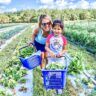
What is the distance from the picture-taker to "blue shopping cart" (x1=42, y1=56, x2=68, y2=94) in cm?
532

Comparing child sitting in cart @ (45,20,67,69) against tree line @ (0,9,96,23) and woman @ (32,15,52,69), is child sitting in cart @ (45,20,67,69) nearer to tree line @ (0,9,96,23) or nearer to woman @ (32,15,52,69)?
woman @ (32,15,52,69)

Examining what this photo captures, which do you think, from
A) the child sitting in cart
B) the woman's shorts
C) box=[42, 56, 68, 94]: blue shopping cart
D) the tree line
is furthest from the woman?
the tree line

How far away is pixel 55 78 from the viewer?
5.39 metres

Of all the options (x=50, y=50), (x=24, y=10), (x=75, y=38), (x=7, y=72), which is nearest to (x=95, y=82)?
(x=50, y=50)

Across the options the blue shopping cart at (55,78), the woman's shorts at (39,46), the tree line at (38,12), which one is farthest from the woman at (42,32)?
the tree line at (38,12)

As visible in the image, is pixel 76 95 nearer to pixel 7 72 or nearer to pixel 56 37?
pixel 56 37

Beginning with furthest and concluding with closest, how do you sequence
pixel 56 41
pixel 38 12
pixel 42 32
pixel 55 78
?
pixel 38 12
pixel 42 32
pixel 56 41
pixel 55 78

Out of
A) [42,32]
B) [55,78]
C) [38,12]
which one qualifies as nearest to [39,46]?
[42,32]

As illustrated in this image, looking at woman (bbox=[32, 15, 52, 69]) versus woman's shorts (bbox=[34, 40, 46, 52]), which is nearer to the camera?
woman (bbox=[32, 15, 52, 69])

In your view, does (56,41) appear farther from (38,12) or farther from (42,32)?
(38,12)

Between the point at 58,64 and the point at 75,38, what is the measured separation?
847 centimetres

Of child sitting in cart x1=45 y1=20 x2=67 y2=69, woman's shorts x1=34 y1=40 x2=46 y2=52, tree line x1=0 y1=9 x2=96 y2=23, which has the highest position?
child sitting in cart x1=45 y1=20 x2=67 y2=69

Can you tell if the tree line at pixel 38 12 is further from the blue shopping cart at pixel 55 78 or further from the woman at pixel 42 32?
the blue shopping cart at pixel 55 78

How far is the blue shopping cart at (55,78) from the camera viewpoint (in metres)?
5.32
